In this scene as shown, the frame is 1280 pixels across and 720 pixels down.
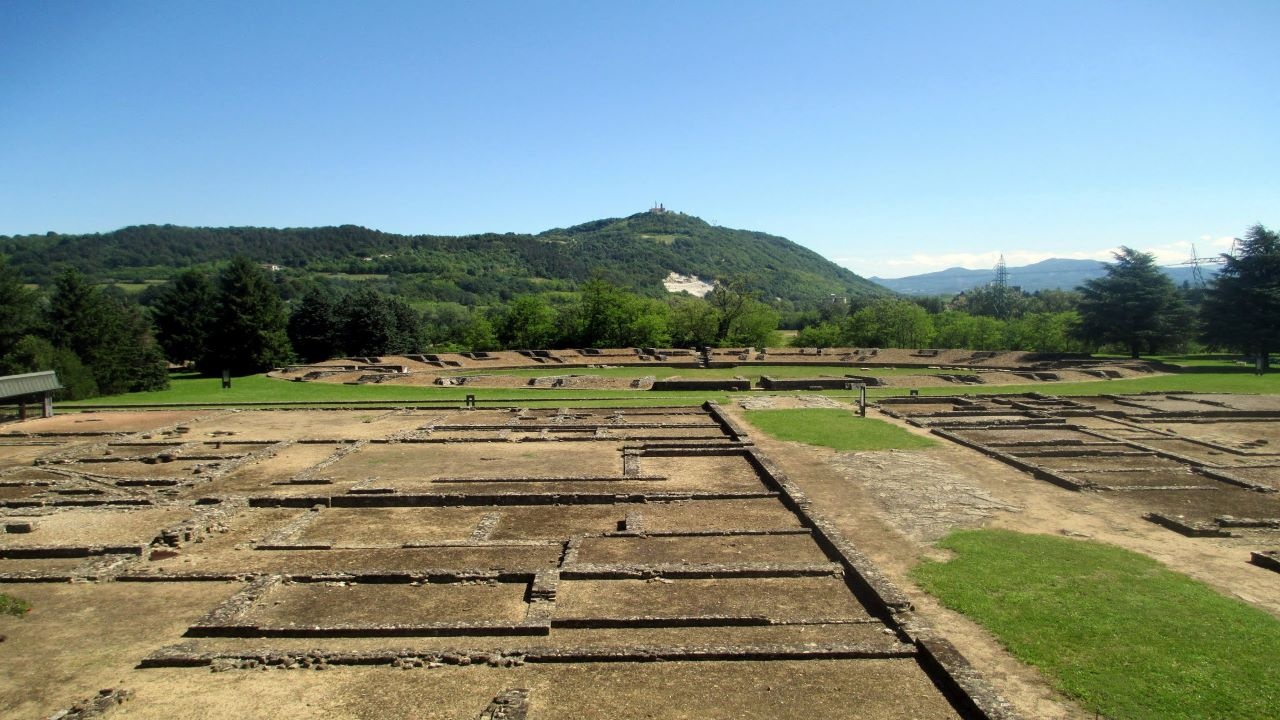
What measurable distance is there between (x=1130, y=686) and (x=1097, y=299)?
182 ft

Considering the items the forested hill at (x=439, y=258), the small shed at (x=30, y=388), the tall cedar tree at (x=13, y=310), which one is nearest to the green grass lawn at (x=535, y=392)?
the small shed at (x=30, y=388)

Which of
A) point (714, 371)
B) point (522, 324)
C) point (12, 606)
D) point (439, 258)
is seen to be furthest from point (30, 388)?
point (439, 258)

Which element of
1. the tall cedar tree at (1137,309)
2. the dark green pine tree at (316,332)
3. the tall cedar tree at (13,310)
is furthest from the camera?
the dark green pine tree at (316,332)

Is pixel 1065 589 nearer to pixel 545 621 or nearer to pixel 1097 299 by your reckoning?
pixel 545 621

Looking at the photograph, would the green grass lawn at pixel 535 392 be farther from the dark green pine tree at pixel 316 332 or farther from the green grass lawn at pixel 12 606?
the green grass lawn at pixel 12 606

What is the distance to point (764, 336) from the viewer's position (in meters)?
67.3

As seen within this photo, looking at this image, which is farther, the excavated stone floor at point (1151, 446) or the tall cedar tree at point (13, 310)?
the tall cedar tree at point (13, 310)

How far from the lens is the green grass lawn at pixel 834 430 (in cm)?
2255

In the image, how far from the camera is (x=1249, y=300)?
1841 inches

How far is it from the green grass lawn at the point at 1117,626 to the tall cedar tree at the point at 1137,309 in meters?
48.7

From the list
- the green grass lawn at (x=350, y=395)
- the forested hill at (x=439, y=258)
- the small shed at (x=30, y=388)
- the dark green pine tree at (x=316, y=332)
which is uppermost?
the forested hill at (x=439, y=258)

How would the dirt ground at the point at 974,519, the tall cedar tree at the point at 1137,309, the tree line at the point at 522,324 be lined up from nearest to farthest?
the dirt ground at the point at 974,519
the tree line at the point at 522,324
the tall cedar tree at the point at 1137,309

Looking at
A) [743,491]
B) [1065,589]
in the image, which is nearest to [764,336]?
[743,491]

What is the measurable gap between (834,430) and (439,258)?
135 meters
